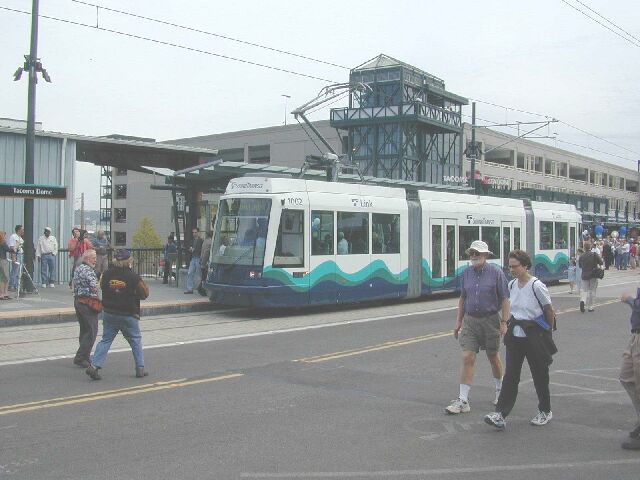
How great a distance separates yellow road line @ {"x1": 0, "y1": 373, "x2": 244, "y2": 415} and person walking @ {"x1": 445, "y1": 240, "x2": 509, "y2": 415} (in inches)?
128

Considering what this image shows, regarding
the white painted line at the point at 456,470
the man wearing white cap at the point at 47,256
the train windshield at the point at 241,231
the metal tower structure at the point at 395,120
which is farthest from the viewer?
the metal tower structure at the point at 395,120

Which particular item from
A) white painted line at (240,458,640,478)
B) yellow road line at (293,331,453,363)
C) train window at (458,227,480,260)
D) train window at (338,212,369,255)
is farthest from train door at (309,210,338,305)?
white painted line at (240,458,640,478)

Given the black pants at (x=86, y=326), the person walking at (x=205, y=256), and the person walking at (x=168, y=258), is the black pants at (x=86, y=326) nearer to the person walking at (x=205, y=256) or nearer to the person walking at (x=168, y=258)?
the person walking at (x=205, y=256)

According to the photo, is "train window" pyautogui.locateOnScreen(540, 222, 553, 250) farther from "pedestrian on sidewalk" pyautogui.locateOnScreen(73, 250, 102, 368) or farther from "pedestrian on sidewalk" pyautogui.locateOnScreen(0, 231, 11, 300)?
"pedestrian on sidewalk" pyautogui.locateOnScreen(73, 250, 102, 368)

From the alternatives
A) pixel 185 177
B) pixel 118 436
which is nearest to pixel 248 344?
pixel 118 436

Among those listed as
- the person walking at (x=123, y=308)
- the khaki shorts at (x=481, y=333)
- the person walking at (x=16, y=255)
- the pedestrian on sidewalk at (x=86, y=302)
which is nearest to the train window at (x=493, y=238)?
the person walking at (x=16, y=255)

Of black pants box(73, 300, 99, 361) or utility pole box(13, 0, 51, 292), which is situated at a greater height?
utility pole box(13, 0, 51, 292)

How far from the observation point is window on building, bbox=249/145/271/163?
62.4 meters

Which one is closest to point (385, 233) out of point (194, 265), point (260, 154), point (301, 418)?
point (194, 265)

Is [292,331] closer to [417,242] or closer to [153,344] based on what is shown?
[153,344]

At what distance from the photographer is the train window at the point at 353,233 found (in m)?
17.7

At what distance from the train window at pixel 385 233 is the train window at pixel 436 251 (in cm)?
170

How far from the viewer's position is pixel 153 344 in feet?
41.5

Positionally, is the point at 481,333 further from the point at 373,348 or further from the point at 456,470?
the point at 373,348
